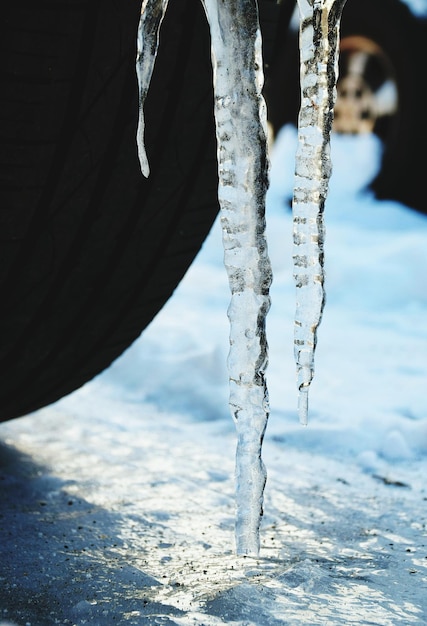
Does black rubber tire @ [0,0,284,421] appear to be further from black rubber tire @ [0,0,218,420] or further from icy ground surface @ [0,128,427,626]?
icy ground surface @ [0,128,427,626]

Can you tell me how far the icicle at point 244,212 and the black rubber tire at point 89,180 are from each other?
17cm

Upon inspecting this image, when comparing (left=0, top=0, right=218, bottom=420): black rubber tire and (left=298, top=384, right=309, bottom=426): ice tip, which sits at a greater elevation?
(left=0, top=0, right=218, bottom=420): black rubber tire

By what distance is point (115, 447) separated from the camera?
6.72 feet

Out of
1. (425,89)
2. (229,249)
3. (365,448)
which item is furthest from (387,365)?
(425,89)

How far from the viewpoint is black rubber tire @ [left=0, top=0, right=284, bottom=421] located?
1237 millimetres

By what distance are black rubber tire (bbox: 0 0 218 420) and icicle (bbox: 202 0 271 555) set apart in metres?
0.17

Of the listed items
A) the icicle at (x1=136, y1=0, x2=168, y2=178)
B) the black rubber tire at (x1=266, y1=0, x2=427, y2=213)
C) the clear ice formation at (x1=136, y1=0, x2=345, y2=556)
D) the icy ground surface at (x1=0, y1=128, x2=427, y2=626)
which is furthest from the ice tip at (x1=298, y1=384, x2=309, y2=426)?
the black rubber tire at (x1=266, y1=0, x2=427, y2=213)

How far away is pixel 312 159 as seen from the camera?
1215 mm

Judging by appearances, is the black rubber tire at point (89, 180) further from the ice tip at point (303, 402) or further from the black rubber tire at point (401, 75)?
the black rubber tire at point (401, 75)

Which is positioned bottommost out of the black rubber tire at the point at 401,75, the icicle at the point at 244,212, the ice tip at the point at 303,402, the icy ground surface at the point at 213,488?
the icy ground surface at the point at 213,488

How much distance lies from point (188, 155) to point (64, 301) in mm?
315

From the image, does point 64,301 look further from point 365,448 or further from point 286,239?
point 286,239

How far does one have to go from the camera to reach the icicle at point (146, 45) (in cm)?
122

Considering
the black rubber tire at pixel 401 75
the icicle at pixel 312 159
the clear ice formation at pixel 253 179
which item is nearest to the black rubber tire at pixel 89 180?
the clear ice formation at pixel 253 179
